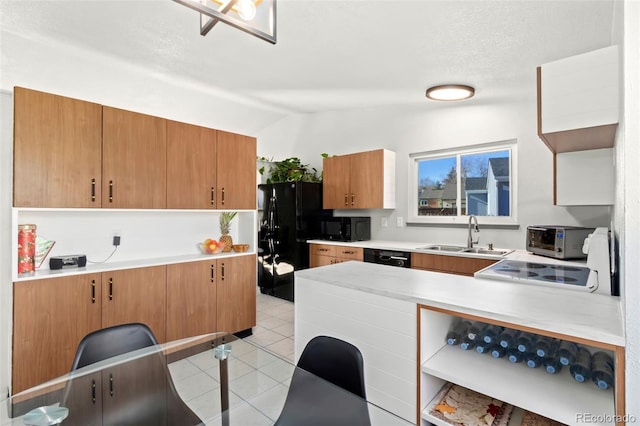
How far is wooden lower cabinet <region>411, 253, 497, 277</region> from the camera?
301 centimetres

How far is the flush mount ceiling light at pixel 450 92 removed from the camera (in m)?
3.14

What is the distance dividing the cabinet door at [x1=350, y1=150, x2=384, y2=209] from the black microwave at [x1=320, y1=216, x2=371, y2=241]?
23 centimetres

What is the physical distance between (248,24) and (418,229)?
3.30 m

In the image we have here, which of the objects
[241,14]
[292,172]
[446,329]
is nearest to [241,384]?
[446,329]

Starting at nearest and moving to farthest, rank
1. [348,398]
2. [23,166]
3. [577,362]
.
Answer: [348,398] < [577,362] < [23,166]

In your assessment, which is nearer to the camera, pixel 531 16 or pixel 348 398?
pixel 348 398

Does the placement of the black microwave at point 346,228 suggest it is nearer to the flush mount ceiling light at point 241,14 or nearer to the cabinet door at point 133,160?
the cabinet door at point 133,160

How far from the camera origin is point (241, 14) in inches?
54.5

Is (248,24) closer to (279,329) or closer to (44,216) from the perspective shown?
(44,216)

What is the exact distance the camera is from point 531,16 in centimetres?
196

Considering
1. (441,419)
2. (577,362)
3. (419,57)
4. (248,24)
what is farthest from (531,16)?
(441,419)

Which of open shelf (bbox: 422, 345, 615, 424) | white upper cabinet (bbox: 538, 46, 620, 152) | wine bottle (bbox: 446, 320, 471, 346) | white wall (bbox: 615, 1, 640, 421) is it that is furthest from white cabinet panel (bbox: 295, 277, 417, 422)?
white upper cabinet (bbox: 538, 46, 620, 152)

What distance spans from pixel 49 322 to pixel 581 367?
3.09m

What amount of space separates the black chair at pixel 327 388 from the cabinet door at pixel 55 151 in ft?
6.98
